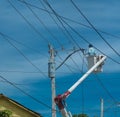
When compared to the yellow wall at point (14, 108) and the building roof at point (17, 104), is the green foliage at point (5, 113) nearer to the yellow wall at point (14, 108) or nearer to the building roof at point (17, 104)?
the yellow wall at point (14, 108)

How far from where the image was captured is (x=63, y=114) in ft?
134

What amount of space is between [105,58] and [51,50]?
8244 mm

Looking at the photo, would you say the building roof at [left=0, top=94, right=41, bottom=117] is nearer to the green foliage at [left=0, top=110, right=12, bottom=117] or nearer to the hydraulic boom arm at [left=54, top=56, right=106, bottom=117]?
the green foliage at [left=0, top=110, right=12, bottom=117]

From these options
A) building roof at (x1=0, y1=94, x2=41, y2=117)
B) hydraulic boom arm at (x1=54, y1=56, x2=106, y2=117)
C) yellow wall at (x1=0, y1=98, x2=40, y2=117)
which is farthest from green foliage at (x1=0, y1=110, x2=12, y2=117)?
hydraulic boom arm at (x1=54, y1=56, x2=106, y2=117)

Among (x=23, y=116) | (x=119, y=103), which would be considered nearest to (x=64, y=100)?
(x=23, y=116)

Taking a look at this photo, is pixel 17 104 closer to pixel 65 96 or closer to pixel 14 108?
pixel 14 108

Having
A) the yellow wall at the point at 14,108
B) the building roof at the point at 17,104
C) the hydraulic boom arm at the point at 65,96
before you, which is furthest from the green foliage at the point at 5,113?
the hydraulic boom arm at the point at 65,96

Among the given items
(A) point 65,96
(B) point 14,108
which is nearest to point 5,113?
(B) point 14,108

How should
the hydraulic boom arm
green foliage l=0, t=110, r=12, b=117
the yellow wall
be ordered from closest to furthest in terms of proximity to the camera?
1. the hydraulic boom arm
2. green foliage l=0, t=110, r=12, b=117
3. the yellow wall

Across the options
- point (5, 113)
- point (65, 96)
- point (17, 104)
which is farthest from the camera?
point (17, 104)

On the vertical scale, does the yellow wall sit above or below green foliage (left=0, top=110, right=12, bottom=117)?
above

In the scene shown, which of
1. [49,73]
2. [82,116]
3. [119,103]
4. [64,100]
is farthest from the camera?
[82,116]

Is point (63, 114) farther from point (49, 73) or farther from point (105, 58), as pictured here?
point (49, 73)

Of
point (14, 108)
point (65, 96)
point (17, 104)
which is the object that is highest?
point (17, 104)
